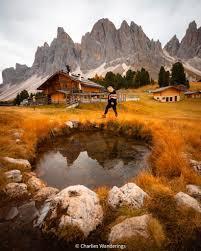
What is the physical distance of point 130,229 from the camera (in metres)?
5.50

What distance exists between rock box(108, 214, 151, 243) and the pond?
3756 mm

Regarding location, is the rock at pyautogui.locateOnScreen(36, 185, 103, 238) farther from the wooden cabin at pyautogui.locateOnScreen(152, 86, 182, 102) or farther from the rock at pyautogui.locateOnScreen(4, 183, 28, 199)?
the wooden cabin at pyautogui.locateOnScreen(152, 86, 182, 102)

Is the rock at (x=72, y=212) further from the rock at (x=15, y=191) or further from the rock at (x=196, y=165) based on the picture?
the rock at (x=196, y=165)

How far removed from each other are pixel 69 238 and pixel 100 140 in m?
11.9

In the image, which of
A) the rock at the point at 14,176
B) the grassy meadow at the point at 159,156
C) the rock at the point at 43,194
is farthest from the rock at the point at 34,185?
the grassy meadow at the point at 159,156

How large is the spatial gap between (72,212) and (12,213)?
2272 mm

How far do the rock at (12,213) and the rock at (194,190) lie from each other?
245 inches

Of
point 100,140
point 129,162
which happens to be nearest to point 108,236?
point 129,162

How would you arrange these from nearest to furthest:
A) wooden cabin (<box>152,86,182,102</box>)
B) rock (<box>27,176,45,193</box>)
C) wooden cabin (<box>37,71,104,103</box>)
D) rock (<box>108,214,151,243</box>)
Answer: rock (<box>108,214,151,243</box>), rock (<box>27,176,45,193</box>), wooden cabin (<box>37,71,104,103</box>), wooden cabin (<box>152,86,182,102</box>)

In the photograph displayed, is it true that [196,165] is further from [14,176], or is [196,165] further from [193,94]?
[193,94]

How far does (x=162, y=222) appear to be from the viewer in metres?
5.91

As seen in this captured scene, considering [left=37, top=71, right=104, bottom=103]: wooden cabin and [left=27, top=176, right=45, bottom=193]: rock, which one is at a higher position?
[left=37, top=71, right=104, bottom=103]: wooden cabin

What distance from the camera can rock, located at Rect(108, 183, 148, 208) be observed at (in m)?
6.62

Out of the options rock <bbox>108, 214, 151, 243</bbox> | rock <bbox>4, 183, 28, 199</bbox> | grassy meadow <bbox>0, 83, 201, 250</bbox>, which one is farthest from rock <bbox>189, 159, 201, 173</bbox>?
rock <bbox>4, 183, 28, 199</bbox>
